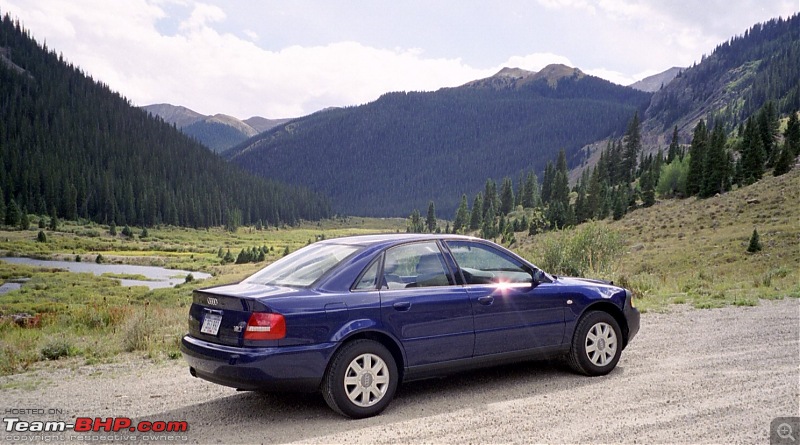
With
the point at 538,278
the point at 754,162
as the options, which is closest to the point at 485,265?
the point at 538,278

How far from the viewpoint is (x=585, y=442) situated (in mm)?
4680

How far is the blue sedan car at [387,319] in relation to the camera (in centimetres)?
520

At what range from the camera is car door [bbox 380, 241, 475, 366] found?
224 inches

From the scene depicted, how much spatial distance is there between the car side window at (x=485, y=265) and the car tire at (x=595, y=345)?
95 cm

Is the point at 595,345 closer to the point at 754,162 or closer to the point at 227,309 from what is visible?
the point at 227,309

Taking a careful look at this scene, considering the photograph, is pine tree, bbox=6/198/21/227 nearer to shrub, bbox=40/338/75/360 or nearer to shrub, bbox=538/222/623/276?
shrub, bbox=538/222/623/276

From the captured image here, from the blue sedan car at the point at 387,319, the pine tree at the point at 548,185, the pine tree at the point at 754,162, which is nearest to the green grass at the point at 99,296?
the blue sedan car at the point at 387,319

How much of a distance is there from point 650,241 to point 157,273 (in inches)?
2265

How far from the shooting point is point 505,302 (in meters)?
6.38

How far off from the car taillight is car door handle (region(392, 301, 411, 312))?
1136 millimetres

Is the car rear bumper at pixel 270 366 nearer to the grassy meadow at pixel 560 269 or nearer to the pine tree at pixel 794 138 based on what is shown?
the grassy meadow at pixel 560 269

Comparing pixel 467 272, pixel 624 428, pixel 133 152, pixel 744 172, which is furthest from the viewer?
pixel 133 152

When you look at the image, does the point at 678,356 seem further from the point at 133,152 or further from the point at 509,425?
the point at 133,152

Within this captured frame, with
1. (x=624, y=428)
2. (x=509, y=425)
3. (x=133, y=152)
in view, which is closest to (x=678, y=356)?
(x=624, y=428)
